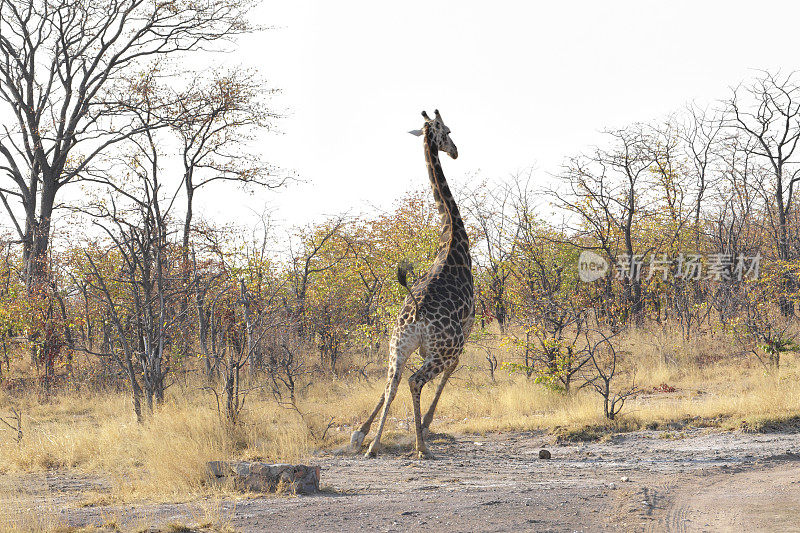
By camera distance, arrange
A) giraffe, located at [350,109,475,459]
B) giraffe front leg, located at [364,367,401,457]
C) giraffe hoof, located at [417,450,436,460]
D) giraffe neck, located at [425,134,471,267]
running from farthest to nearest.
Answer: giraffe neck, located at [425,134,471,267] → giraffe, located at [350,109,475,459] → giraffe front leg, located at [364,367,401,457] → giraffe hoof, located at [417,450,436,460]

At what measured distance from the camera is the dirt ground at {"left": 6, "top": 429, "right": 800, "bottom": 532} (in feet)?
19.5

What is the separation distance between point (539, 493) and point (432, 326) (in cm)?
359

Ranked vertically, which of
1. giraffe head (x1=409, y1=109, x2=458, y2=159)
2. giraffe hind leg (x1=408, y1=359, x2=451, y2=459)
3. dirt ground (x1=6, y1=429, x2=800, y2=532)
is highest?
giraffe head (x1=409, y1=109, x2=458, y2=159)

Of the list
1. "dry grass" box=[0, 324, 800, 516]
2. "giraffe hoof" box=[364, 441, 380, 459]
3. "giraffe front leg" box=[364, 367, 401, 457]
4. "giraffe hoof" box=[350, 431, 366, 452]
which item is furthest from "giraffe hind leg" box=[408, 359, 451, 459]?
"dry grass" box=[0, 324, 800, 516]

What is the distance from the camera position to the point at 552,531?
564cm

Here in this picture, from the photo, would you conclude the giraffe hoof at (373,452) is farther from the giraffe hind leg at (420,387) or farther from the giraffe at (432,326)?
the giraffe hind leg at (420,387)

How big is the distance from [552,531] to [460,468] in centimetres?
339

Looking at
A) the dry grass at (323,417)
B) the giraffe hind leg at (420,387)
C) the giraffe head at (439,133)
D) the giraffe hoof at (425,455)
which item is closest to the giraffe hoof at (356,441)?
the dry grass at (323,417)

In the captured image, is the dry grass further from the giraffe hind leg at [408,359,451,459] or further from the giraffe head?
the giraffe head

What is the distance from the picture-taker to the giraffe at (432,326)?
1007 centimetres

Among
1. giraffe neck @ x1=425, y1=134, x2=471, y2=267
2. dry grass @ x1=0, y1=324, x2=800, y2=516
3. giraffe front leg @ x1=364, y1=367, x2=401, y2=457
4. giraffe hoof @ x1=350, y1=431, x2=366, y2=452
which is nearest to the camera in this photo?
dry grass @ x1=0, y1=324, x2=800, y2=516

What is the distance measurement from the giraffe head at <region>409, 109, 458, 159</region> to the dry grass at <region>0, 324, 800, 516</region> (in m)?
4.14

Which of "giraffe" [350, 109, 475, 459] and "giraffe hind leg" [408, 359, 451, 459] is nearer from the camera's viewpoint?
"giraffe hind leg" [408, 359, 451, 459]

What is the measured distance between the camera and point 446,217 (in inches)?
454
